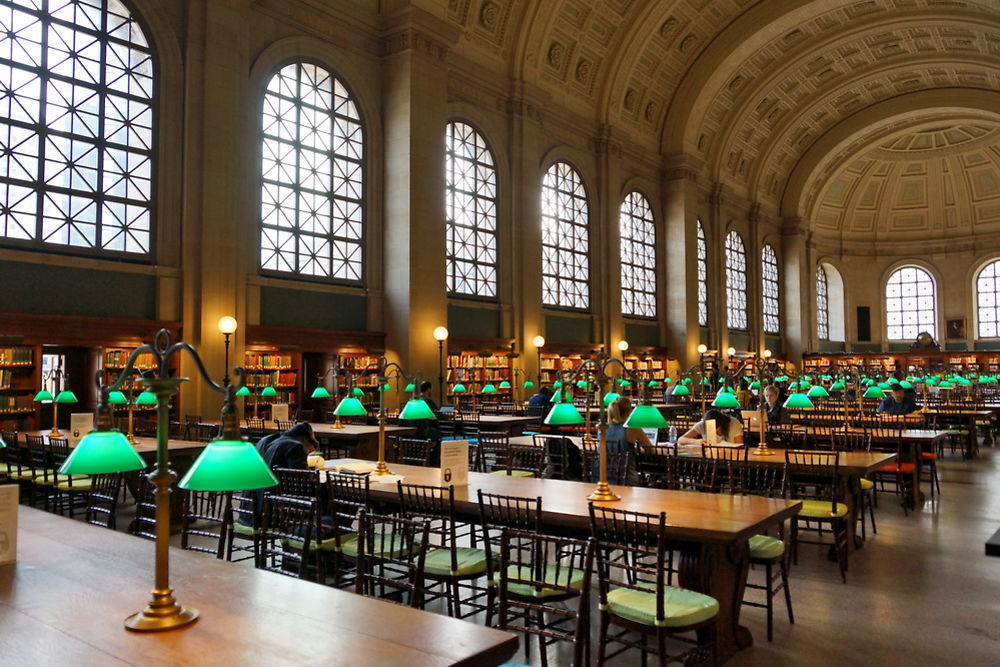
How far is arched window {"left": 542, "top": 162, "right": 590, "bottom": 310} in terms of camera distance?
71.8 ft

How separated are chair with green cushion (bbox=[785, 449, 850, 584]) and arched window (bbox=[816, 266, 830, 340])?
3498cm

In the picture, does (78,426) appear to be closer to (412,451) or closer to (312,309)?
(412,451)

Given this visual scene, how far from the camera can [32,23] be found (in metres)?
11.9

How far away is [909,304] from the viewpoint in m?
40.6

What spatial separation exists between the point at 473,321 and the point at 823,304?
28.4 meters

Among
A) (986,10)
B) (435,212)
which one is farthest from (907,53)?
(435,212)

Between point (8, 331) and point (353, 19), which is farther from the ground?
point (353, 19)

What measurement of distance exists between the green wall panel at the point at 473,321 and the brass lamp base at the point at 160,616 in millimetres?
15706

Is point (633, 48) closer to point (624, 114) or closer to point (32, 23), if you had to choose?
point (624, 114)

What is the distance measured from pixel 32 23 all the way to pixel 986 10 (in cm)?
2617

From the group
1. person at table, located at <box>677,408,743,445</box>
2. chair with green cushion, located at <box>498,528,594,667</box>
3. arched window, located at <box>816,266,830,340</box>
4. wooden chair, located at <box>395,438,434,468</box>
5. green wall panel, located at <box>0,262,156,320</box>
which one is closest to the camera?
chair with green cushion, located at <box>498,528,594,667</box>

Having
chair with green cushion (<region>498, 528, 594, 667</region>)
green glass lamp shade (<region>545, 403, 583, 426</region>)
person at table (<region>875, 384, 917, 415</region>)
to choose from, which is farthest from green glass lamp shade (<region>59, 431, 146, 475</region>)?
person at table (<region>875, 384, 917, 415</region>)

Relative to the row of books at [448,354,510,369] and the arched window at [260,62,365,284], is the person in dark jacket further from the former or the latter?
the row of books at [448,354,510,369]

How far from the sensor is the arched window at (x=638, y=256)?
83.3ft
